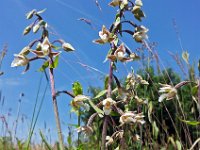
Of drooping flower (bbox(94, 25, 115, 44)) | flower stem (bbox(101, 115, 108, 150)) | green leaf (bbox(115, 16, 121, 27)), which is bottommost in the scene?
flower stem (bbox(101, 115, 108, 150))

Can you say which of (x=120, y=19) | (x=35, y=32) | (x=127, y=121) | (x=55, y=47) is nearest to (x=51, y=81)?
(x=55, y=47)

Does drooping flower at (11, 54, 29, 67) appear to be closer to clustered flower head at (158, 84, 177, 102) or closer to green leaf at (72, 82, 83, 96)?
green leaf at (72, 82, 83, 96)

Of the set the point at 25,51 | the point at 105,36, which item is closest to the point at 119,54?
the point at 105,36

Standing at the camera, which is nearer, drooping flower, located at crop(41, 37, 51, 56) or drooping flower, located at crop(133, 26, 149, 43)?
drooping flower, located at crop(41, 37, 51, 56)

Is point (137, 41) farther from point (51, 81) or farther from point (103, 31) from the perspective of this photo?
point (51, 81)

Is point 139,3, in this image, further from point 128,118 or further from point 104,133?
point 104,133

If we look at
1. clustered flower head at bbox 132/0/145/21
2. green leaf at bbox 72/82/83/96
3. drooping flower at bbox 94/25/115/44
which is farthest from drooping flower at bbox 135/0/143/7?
green leaf at bbox 72/82/83/96

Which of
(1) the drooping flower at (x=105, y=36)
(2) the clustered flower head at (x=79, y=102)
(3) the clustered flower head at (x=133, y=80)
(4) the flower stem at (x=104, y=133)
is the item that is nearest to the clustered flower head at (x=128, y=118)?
(4) the flower stem at (x=104, y=133)

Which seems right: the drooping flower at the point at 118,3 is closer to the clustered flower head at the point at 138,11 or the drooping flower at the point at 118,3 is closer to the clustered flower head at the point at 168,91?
the clustered flower head at the point at 138,11
